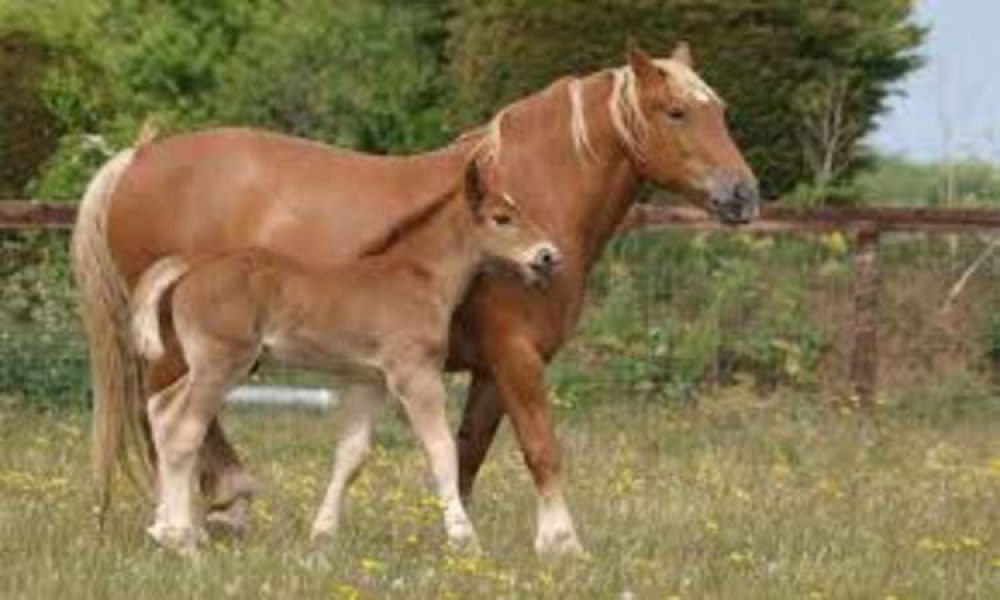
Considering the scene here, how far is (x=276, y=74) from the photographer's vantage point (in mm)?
23172

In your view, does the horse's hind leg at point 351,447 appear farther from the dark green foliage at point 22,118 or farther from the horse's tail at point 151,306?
the dark green foliage at point 22,118

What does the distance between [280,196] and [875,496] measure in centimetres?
425

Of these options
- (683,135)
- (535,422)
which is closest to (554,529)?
(535,422)

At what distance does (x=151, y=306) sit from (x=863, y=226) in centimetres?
887

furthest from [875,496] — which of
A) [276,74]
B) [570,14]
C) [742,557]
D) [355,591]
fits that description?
[276,74]

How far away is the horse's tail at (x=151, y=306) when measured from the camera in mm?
10586

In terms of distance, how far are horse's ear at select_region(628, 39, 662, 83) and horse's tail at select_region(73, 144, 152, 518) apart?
2.09 m

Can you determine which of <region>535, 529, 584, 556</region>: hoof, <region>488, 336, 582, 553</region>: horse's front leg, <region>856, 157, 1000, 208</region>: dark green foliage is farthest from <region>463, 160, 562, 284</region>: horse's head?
<region>856, 157, 1000, 208</region>: dark green foliage

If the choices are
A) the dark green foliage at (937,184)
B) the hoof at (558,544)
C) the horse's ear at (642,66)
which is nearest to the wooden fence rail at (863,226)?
the dark green foliage at (937,184)

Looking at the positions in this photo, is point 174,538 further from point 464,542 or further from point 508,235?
point 508,235

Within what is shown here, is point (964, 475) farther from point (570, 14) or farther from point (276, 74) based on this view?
point (276, 74)

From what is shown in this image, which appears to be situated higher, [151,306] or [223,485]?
[151,306]

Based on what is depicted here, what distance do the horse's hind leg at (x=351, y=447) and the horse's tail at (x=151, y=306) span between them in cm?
80

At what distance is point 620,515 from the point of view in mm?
12477
